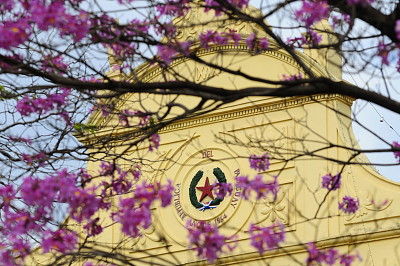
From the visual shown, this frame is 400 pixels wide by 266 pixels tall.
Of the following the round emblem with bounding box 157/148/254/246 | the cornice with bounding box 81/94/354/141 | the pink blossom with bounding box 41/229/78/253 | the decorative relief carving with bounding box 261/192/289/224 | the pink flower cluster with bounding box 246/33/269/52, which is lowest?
the pink blossom with bounding box 41/229/78/253

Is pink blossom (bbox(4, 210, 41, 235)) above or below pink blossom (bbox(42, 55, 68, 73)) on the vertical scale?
below

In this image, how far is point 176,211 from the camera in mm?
18016

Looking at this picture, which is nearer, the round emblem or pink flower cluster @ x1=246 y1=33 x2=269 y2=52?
pink flower cluster @ x1=246 y1=33 x2=269 y2=52

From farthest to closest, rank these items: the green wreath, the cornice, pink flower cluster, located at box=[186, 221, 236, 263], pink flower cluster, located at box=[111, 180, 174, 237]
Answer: the green wreath
the cornice
pink flower cluster, located at box=[111, 180, 174, 237]
pink flower cluster, located at box=[186, 221, 236, 263]

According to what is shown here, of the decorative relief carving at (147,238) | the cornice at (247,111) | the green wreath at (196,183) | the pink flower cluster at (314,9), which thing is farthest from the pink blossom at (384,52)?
the decorative relief carving at (147,238)

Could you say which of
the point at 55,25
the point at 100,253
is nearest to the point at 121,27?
the point at 55,25

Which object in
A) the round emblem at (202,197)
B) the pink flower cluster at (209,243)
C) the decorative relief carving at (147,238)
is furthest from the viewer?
the decorative relief carving at (147,238)

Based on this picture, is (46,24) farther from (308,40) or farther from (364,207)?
(364,207)

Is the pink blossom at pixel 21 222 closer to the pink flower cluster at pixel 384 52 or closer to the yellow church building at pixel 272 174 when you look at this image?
the pink flower cluster at pixel 384 52

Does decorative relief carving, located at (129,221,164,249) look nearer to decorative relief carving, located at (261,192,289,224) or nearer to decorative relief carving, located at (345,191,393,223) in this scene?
decorative relief carving, located at (261,192,289,224)

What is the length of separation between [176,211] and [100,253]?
33.2 feet

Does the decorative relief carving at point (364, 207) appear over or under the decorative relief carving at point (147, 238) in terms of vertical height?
under

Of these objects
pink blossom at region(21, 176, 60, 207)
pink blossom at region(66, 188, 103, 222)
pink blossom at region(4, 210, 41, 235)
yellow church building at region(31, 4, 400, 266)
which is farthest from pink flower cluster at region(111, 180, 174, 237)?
yellow church building at region(31, 4, 400, 266)

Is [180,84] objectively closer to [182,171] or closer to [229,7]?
[229,7]
